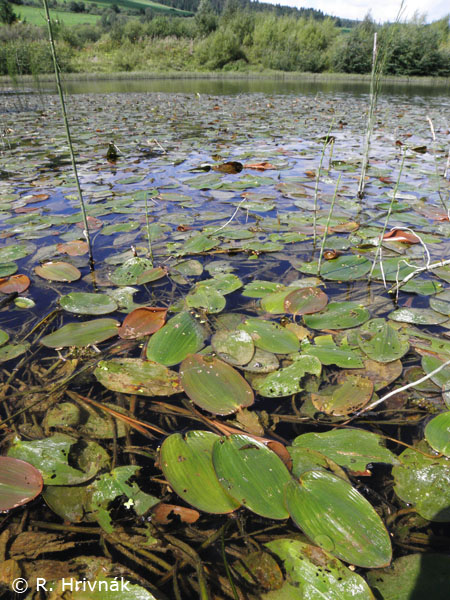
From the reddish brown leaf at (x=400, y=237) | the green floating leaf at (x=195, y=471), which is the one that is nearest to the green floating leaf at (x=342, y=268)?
the reddish brown leaf at (x=400, y=237)

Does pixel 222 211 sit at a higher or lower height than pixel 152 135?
lower

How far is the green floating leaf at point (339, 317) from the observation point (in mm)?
1177

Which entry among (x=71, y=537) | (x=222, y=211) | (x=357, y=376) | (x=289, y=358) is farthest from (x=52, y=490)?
(x=222, y=211)

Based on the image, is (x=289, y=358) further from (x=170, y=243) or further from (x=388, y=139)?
(x=388, y=139)

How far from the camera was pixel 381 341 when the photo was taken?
3.53 ft

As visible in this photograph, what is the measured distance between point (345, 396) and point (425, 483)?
0.25m

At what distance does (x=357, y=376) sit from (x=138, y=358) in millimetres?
656

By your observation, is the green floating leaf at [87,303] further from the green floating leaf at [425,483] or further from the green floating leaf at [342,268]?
the green floating leaf at [425,483]

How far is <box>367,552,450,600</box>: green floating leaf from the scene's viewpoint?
542 mm

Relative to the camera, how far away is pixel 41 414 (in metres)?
0.88

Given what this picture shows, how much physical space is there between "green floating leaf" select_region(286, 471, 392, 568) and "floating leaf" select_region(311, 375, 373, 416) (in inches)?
8.1

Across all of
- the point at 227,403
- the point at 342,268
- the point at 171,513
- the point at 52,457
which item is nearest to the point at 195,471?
the point at 171,513

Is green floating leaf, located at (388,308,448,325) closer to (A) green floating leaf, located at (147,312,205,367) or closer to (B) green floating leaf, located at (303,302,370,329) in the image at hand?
(B) green floating leaf, located at (303,302,370,329)

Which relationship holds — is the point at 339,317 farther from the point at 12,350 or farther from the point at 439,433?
the point at 12,350
